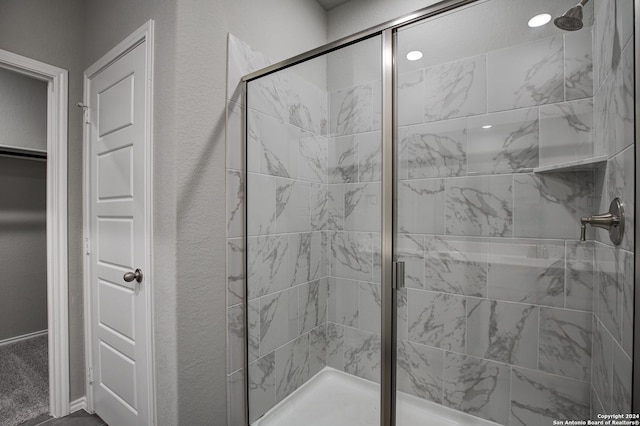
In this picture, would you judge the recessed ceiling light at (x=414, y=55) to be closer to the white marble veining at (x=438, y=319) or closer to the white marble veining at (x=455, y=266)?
the white marble veining at (x=455, y=266)

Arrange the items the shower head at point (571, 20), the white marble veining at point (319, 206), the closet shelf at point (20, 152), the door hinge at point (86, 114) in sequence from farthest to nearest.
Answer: the closet shelf at point (20, 152) < the door hinge at point (86, 114) < the white marble veining at point (319, 206) < the shower head at point (571, 20)

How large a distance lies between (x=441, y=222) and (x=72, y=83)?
231 cm

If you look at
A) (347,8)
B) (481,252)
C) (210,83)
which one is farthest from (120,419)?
(347,8)

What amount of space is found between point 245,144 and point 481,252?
4.09 ft

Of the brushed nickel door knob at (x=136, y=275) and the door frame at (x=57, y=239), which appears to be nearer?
the brushed nickel door knob at (x=136, y=275)

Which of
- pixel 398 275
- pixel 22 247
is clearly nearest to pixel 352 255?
pixel 398 275

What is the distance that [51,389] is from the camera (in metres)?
1.77

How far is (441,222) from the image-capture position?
127 cm

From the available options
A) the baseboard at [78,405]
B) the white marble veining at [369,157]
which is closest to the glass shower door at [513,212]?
the white marble veining at [369,157]

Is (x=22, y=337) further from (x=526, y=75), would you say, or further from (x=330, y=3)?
(x=526, y=75)

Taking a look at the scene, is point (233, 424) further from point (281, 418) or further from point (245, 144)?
point (245, 144)

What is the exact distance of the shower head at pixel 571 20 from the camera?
35.3 inches

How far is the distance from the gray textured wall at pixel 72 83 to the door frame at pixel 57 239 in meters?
0.04

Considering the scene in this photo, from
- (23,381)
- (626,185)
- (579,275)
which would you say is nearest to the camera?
(626,185)
